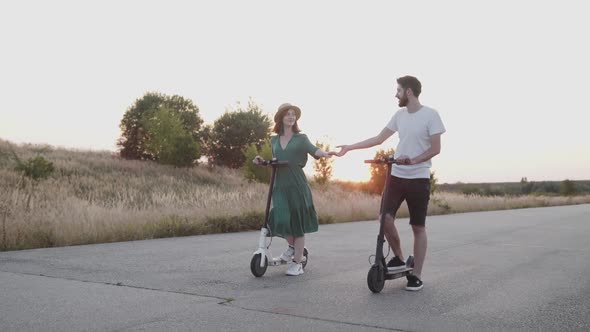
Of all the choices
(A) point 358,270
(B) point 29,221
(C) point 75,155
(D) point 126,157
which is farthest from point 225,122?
(A) point 358,270

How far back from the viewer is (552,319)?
15.4 ft

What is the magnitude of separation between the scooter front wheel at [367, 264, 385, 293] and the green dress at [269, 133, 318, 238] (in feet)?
4.42

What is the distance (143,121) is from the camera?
51.9 m

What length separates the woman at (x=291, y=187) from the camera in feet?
22.2

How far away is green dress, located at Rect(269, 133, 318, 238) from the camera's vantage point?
676 cm

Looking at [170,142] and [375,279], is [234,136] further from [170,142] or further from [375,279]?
[375,279]

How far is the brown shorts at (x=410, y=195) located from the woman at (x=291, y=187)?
3.91 feet

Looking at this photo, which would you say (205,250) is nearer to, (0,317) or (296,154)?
(296,154)

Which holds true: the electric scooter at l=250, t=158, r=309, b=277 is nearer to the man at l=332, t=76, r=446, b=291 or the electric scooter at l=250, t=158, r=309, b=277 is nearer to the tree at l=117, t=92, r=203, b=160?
the man at l=332, t=76, r=446, b=291

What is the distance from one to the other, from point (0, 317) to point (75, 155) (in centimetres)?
4689

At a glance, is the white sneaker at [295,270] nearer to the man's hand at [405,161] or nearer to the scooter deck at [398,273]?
the scooter deck at [398,273]

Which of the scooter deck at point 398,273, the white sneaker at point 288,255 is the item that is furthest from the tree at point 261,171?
→ the scooter deck at point 398,273

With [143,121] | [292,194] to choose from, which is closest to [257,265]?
[292,194]

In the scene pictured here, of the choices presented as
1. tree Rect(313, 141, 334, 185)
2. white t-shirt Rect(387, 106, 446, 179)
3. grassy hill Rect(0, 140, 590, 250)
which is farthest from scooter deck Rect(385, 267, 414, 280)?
tree Rect(313, 141, 334, 185)
